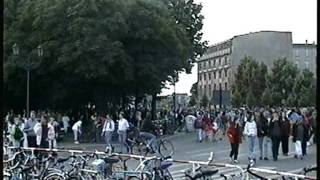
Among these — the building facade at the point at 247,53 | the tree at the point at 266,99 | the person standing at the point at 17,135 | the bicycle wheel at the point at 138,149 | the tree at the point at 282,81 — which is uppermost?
the building facade at the point at 247,53

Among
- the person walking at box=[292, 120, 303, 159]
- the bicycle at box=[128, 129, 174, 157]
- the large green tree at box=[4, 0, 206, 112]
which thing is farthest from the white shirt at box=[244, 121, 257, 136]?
the large green tree at box=[4, 0, 206, 112]

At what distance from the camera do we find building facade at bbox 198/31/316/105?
11894 centimetres

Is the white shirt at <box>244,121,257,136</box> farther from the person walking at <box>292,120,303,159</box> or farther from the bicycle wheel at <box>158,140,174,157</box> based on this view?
the bicycle wheel at <box>158,140,174,157</box>

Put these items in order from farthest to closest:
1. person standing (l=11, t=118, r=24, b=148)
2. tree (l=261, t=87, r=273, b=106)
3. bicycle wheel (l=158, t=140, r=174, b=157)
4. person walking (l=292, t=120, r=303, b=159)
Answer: tree (l=261, t=87, r=273, b=106) < bicycle wheel (l=158, t=140, r=174, b=157) < person standing (l=11, t=118, r=24, b=148) < person walking (l=292, t=120, r=303, b=159)

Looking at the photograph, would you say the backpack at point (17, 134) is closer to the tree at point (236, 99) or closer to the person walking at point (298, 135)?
the person walking at point (298, 135)

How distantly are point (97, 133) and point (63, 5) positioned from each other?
8275 millimetres

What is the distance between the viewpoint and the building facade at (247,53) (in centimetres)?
11894

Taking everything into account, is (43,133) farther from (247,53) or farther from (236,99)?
(247,53)

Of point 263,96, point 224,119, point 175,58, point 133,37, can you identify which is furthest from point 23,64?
point 263,96

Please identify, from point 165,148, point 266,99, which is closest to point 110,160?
point 165,148

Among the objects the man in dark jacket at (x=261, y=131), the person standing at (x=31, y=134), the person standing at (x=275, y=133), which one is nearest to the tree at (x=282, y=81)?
the man in dark jacket at (x=261, y=131)

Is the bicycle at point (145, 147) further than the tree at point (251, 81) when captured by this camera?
No

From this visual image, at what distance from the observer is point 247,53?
399 feet

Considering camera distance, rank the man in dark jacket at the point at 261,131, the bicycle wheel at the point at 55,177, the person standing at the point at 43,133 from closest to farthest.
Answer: the bicycle wheel at the point at 55,177
the man in dark jacket at the point at 261,131
the person standing at the point at 43,133
